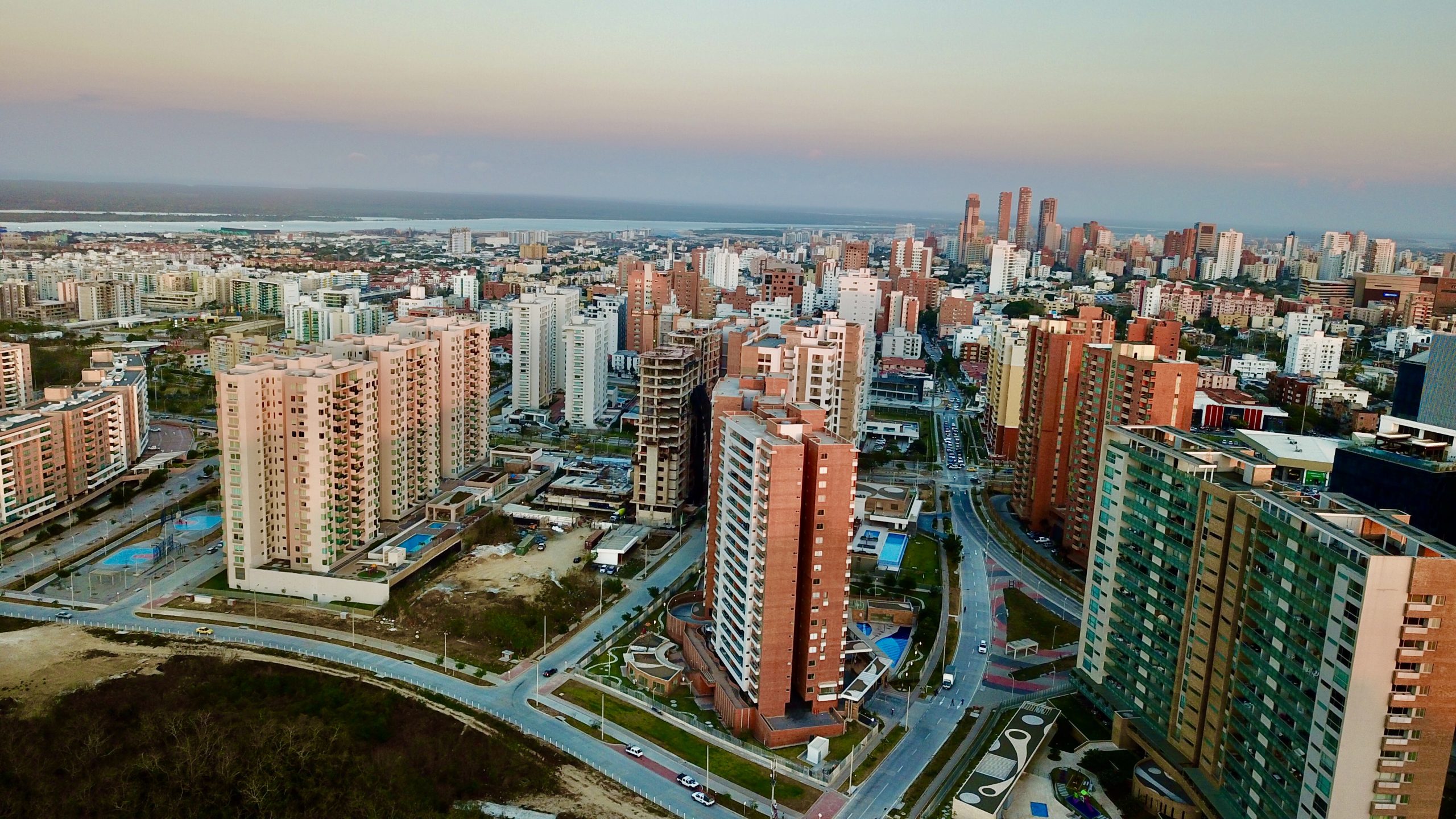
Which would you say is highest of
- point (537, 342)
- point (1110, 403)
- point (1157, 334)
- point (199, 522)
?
point (1157, 334)

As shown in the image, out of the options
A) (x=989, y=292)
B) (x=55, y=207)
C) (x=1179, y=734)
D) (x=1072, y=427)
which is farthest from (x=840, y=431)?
(x=55, y=207)

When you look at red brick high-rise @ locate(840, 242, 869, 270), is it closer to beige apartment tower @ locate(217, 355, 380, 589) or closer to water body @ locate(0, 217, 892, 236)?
beige apartment tower @ locate(217, 355, 380, 589)

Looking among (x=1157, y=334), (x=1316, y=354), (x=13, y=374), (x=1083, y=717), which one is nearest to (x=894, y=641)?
(x=1083, y=717)

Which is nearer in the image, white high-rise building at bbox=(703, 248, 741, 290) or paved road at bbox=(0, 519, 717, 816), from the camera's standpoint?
paved road at bbox=(0, 519, 717, 816)

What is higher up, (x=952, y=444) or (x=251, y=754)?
(x=952, y=444)

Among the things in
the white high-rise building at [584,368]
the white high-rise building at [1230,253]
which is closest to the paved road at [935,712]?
the white high-rise building at [584,368]

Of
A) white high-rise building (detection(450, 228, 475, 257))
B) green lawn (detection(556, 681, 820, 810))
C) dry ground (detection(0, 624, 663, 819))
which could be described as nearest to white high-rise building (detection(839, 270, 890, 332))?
green lawn (detection(556, 681, 820, 810))

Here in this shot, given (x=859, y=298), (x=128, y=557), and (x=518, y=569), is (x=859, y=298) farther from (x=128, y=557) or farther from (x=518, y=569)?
(x=128, y=557)

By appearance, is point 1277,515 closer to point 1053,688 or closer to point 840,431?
point 1053,688
